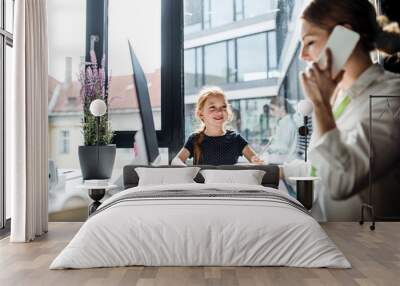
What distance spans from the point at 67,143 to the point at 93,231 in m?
2.85

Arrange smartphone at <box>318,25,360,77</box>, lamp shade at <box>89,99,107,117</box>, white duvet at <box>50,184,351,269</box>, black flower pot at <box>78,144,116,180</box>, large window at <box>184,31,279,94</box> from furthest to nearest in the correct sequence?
large window at <box>184,31,279,94</box>, black flower pot at <box>78,144,116,180</box>, lamp shade at <box>89,99,107,117</box>, smartphone at <box>318,25,360,77</box>, white duvet at <box>50,184,351,269</box>

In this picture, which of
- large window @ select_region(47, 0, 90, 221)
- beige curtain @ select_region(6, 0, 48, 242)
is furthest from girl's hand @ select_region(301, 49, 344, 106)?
beige curtain @ select_region(6, 0, 48, 242)

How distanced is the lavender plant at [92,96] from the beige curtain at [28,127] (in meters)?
0.87

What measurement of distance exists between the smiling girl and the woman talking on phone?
852mm

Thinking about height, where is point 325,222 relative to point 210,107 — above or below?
below

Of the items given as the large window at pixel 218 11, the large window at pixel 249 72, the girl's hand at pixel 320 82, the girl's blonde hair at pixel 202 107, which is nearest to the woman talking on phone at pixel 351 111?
the girl's hand at pixel 320 82

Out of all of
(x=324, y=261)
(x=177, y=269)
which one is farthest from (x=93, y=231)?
(x=324, y=261)

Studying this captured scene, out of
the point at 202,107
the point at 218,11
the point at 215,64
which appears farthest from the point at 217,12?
the point at 202,107

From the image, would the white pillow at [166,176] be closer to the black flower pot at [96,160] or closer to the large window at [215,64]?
the black flower pot at [96,160]

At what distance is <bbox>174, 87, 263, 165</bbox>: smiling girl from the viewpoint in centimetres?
666

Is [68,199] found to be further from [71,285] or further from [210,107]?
[71,285]

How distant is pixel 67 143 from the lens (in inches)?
270

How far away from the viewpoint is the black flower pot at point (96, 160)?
6.64m

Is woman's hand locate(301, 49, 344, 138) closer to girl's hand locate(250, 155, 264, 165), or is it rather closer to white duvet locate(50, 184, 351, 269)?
girl's hand locate(250, 155, 264, 165)
